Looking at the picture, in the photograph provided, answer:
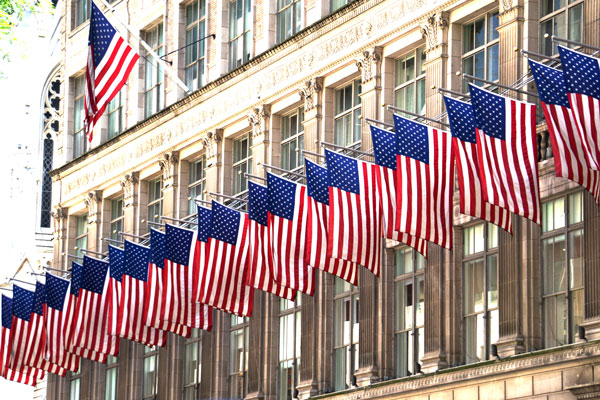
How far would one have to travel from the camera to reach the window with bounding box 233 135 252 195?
2050 inches

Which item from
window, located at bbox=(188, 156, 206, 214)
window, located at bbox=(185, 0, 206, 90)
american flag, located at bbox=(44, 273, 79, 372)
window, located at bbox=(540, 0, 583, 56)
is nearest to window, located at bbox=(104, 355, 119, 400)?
american flag, located at bbox=(44, 273, 79, 372)

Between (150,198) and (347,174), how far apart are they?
860 inches

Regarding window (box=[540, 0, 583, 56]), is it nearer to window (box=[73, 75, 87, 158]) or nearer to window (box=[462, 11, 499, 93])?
window (box=[462, 11, 499, 93])

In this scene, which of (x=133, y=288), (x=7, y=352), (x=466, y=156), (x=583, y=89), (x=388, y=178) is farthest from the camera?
(x=7, y=352)

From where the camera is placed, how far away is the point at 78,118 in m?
66.4

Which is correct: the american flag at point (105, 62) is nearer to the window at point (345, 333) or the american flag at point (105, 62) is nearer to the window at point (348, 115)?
the window at point (348, 115)

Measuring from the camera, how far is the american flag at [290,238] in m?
40.2

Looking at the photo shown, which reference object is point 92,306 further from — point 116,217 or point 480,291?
point 480,291

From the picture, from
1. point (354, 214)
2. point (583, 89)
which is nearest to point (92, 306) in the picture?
point (354, 214)

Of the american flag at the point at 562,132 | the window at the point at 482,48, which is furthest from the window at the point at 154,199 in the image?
the american flag at the point at 562,132

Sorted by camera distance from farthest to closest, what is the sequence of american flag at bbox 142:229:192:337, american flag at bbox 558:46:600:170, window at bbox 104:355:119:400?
window at bbox 104:355:119:400 < american flag at bbox 142:229:192:337 < american flag at bbox 558:46:600:170

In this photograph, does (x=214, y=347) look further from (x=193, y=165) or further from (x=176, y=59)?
(x=176, y=59)

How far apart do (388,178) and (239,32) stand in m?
18.2

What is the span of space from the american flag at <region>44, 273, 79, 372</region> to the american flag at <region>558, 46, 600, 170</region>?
27.7m
